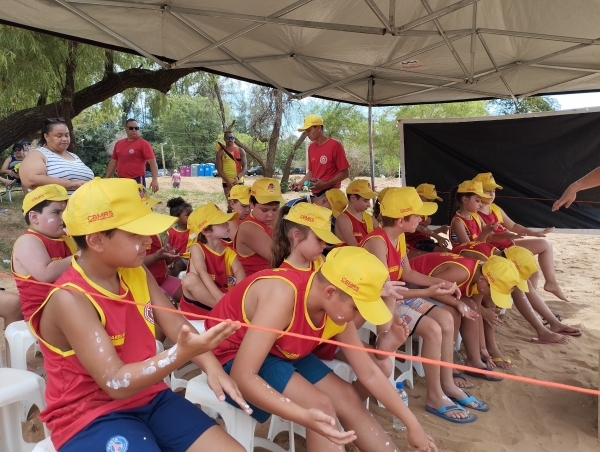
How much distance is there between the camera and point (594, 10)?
3613 millimetres

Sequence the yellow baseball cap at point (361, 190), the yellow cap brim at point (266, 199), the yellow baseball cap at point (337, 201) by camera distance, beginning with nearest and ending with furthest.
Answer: the yellow cap brim at point (266, 199), the yellow baseball cap at point (361, 190), the yellow baseball cap at point (337, 201)

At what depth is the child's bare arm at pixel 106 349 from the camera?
1.39 meters

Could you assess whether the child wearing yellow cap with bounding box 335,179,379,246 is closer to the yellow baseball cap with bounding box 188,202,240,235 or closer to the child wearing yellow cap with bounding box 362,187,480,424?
the child wearing yellow cap with bounding box 362,187,480,424

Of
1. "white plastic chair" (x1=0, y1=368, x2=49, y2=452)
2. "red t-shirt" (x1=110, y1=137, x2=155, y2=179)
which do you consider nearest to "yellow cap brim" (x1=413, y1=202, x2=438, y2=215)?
"white plastic chair" (x1=0, y1=368, x2=49, y2=452)

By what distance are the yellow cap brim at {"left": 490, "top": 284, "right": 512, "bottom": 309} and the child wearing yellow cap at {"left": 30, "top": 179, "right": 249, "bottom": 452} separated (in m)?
2.16

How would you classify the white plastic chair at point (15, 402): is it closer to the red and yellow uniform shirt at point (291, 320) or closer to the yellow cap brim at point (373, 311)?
the red and yellow uniform shirt at point (291, 320)

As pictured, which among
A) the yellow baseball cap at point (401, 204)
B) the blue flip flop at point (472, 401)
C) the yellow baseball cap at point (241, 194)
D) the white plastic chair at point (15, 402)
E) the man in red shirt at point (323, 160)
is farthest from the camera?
the man in red shirt at point (323, 160)

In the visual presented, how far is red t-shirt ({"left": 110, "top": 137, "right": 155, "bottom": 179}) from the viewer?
619 centimetres

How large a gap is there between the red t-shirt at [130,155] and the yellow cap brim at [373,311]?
522 cm

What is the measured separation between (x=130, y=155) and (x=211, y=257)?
11.9 ft

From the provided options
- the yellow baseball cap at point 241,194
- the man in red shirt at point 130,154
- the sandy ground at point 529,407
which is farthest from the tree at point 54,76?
the sandy ground at point 529,407

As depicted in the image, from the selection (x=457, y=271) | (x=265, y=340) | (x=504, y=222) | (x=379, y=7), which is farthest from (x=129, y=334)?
(x=504, y=222)

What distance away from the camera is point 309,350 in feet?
7.00

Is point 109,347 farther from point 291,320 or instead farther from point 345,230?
point 345,230
